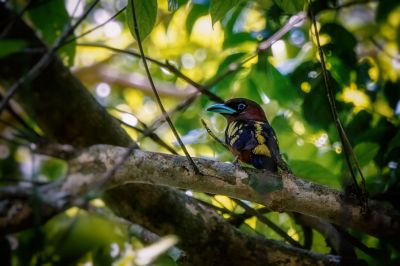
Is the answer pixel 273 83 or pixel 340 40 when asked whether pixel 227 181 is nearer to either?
pixel 273 83

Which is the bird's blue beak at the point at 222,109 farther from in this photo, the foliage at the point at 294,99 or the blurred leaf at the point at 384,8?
the blurred leaf at the point at 384,8

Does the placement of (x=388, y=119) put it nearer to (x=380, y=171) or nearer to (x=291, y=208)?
(x=380, y=171)

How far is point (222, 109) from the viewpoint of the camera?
11.3 feet

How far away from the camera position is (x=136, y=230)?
9.88 ft

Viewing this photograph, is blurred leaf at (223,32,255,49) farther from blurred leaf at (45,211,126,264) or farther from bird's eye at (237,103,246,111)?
blurred leaf at (45,211,126,264)

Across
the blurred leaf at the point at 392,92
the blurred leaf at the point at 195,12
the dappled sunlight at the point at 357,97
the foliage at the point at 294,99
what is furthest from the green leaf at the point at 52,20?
the blurred leaf at the point at 392,92

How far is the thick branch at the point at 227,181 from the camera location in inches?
98.4

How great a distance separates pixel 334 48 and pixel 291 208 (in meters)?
1.30

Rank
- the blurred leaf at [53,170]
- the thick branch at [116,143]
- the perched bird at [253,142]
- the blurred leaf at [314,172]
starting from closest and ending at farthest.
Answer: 1. the perched bird at [253,142]
2. the thick branch at [116,143]
3. the blurred leaf at [314,172]
4. the blurred leaf at [53,170]

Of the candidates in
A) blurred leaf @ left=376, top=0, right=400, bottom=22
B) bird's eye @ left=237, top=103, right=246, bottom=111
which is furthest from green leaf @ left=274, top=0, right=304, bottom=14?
blurred leaf @ left=376, top=0, right=400, bottom=22

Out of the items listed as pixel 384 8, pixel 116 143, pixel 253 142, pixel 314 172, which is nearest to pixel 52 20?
pixel 116 143

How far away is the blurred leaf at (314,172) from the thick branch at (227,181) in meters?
0.52

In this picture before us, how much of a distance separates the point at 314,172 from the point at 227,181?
0.81 metres

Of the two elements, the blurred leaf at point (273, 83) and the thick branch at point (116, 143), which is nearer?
the thick branch at point (116, 143)
